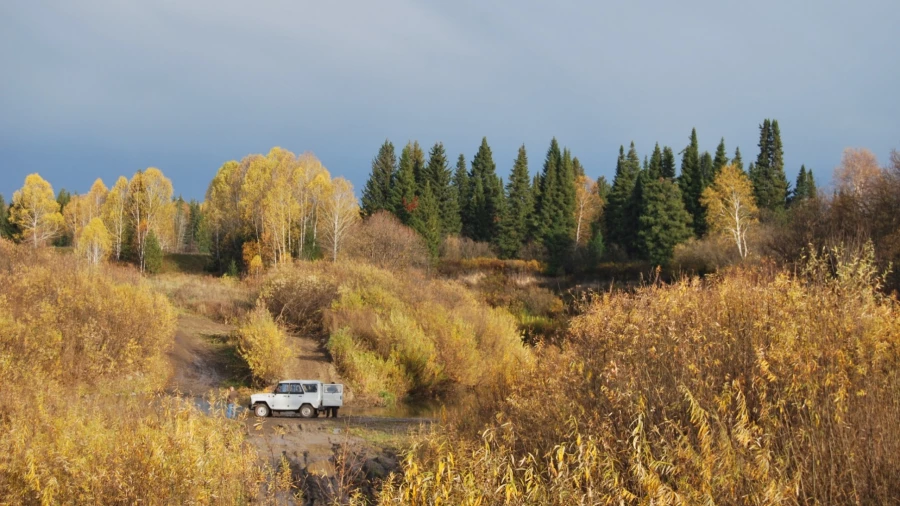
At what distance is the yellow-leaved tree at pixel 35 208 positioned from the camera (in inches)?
2729

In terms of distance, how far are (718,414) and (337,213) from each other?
2091 inches

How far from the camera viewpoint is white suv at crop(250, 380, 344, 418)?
23047mm

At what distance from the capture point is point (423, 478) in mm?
6547

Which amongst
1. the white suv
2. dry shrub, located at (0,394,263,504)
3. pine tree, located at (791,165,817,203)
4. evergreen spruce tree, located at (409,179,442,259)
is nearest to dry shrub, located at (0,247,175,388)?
the white suv

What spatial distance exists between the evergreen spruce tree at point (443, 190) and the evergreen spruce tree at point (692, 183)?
2345cm

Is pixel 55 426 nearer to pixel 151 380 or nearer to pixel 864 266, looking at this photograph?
pixel 864 266

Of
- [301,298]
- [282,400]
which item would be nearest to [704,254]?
[301,298]

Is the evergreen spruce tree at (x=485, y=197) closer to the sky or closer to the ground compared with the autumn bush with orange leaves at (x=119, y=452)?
closer to the sky

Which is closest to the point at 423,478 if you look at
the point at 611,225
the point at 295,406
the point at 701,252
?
the point at 295,406

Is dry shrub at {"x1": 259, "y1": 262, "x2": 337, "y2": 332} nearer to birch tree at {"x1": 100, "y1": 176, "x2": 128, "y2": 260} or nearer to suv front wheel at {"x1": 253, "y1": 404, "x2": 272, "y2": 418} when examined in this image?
suv front wheel at {"x1": 253, "y1": 404, "x2": 272, "y2": 418}

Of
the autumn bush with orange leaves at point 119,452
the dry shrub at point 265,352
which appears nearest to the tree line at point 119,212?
the dry shrub at point 265,352

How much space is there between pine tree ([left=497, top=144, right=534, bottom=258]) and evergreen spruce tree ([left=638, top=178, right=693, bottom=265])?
16813 mm

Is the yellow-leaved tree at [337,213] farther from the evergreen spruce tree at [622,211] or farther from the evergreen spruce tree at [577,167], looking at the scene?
the evergreen spruce tree at [577,167]

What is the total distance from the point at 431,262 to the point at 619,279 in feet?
53.3
